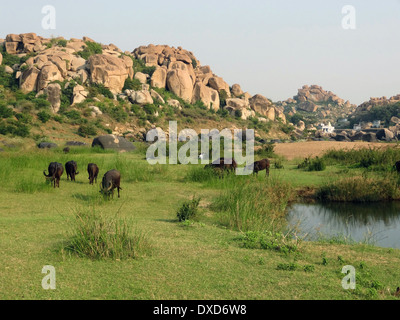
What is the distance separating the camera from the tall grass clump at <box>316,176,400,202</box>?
471 inches

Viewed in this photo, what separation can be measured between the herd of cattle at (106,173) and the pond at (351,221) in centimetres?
294

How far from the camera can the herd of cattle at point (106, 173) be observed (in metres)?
9.98

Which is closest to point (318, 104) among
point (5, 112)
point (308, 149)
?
point (5, 112)

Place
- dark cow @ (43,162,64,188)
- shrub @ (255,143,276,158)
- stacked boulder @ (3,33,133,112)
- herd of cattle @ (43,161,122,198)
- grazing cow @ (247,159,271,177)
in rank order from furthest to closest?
stacked boulder @ (3,33,133,112), shrub @ (255,143,276,158), grazing cow @ (247,159,271,177), dark cow @ (43,162,64,188), herd of cattle @ (43,161,122,198)

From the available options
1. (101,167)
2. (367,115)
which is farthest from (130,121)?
(367,115)

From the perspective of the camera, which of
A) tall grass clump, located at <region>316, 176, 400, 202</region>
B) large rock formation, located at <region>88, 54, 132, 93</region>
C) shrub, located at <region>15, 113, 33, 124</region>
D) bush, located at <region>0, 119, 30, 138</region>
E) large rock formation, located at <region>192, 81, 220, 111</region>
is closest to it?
tall grass clump, located at <region>316, 176, 400, 202</region>

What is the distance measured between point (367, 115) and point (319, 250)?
8446 centimetres

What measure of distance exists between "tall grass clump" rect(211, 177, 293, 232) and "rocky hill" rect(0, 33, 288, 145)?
2718 cm

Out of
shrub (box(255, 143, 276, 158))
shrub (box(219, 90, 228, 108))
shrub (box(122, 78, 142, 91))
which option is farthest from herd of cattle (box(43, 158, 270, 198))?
shrub (box(219, 90, 228, 108))

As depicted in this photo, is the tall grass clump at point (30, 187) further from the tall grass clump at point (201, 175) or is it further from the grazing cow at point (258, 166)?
the grazing cow at point (258, 166)

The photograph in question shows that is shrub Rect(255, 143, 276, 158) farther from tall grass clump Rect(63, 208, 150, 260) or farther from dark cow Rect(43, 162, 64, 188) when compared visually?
tall grass clump Rect(63, 208, 150, 260)

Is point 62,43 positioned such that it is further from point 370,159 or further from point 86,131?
point 370,159

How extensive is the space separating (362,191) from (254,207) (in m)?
5.05
